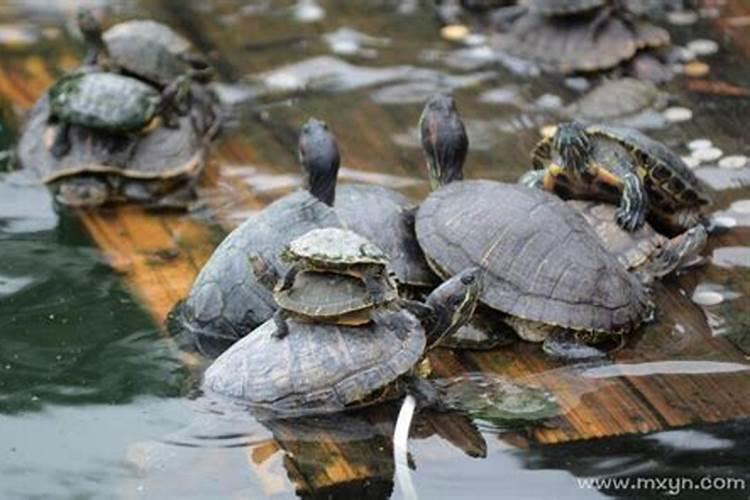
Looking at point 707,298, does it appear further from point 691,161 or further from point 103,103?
point 103,103

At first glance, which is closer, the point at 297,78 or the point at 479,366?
the point at 479,366

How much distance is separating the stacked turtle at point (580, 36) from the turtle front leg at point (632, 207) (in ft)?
6.33

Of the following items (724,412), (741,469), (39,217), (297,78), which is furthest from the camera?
(297,78)

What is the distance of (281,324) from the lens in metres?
4.70

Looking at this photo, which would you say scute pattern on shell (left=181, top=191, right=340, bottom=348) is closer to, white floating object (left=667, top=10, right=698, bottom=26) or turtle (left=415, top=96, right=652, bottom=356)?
turtle (left=415, top=96, right=652, bottom=356)

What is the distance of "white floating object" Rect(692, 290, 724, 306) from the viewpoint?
537 centimetres

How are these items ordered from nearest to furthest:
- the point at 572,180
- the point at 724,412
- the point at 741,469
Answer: the point at 741,469
the point at 724,412
the point at 572,180

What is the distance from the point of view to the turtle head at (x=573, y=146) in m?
5.61

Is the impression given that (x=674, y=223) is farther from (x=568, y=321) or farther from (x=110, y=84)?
(x=110, y=84)

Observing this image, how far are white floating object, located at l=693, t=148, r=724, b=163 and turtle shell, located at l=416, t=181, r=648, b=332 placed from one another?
1.37 metres

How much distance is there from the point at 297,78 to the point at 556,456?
345 cm

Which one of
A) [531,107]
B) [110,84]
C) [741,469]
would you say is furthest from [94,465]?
[531,107]

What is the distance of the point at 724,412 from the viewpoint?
4676mm

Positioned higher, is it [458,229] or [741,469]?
[458,229]
